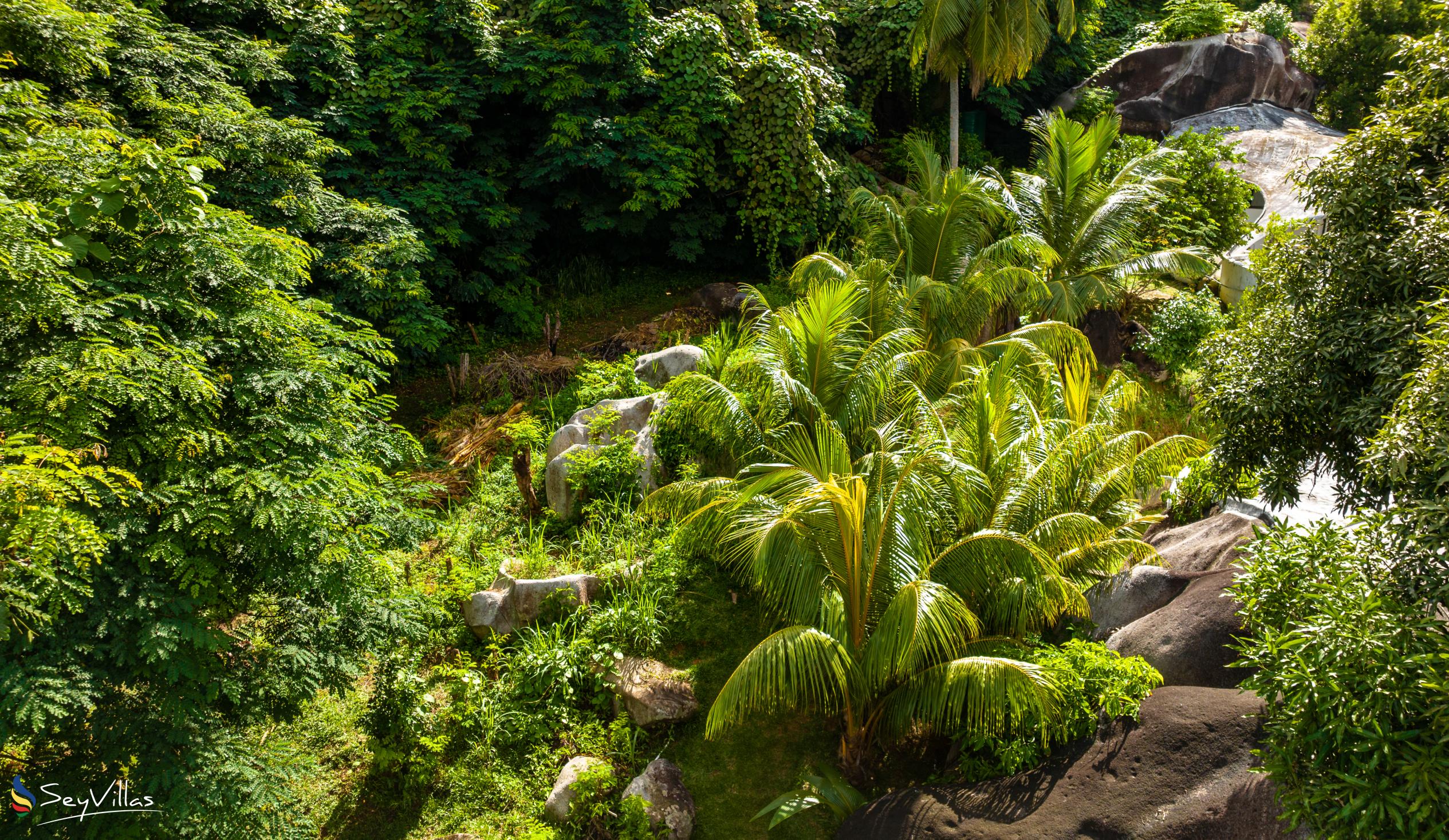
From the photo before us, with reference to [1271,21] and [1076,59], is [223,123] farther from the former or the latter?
[1271,21]

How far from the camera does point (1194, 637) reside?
604cm

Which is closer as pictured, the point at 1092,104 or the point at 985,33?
the point at 985,33

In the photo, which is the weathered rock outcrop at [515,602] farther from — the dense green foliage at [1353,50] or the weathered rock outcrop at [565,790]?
the dense green foliage at [1353,50]

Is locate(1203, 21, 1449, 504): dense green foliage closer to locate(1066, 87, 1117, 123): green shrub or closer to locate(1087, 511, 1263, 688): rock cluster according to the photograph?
locate(1087, 511, 1263, 688): rock cluster

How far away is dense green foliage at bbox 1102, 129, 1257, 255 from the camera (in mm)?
13055

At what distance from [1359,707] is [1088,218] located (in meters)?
9.74

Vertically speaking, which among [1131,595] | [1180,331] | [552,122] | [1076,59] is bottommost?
[1131,595]

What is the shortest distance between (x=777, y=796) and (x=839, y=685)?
133 cm

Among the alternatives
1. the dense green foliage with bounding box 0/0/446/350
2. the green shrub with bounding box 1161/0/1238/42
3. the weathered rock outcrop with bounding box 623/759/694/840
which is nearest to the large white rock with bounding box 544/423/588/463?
the dense green foliage with bounding box 0/0/446/350

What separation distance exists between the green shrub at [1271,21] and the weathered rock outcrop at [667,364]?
56.4 ft

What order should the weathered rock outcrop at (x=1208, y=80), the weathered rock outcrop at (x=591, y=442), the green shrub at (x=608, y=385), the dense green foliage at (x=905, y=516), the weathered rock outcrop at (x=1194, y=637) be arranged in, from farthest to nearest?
the weathered rock outcrop at (x=1208, y=80) → the green shrub at (x=608, y=385) → the weathered rock outcrop at (x=591, y=442) → the weathered rock outcrop at (x=1194, y=637) → the dense green foliage at (x=905, y=516)

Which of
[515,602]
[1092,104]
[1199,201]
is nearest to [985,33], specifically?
[1199,201]

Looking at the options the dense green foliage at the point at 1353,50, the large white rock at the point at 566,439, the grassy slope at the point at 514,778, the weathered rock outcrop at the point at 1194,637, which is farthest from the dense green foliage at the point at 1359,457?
the dense green foliage at the point at 1353,50

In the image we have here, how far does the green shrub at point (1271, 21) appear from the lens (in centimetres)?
1895
